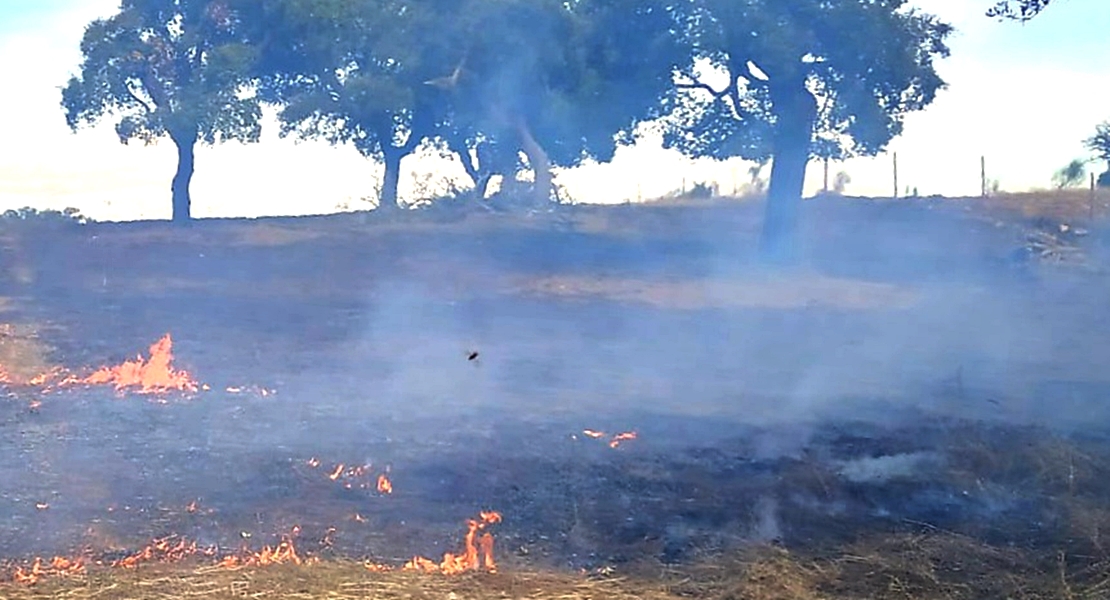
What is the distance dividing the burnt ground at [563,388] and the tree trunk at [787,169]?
30.1 inches

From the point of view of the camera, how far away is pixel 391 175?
29.5m

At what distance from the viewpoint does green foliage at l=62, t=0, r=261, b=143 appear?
2627 centimetres

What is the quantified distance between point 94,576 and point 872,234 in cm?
1934

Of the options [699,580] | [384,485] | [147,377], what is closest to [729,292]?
[147,377]

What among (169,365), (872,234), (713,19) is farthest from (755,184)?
(169,365)

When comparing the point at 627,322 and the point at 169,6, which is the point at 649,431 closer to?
the point at 627,322

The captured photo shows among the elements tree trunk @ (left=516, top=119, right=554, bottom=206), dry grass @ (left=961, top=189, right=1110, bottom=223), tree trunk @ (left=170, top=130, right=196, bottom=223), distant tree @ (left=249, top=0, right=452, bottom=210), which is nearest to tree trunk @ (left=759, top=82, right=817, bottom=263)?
dry grass @ (left=961, top=189, right=1110, bottom=223)

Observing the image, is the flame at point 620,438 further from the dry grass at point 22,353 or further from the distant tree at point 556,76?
the distant tree at point 556,76

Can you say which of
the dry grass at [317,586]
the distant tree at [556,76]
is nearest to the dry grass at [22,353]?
the dry grass at [317,586]

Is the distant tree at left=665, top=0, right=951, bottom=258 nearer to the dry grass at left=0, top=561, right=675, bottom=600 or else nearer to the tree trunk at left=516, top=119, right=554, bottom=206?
the tree trunk at left=516, top=119, right=554, bottom=206

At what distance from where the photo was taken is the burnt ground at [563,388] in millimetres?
7816

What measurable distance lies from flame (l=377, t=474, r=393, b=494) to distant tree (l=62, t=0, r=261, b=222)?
19.0 metres

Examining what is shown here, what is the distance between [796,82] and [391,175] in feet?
40.6

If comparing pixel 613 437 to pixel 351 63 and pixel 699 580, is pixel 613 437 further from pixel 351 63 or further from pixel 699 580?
pixel 351 63
